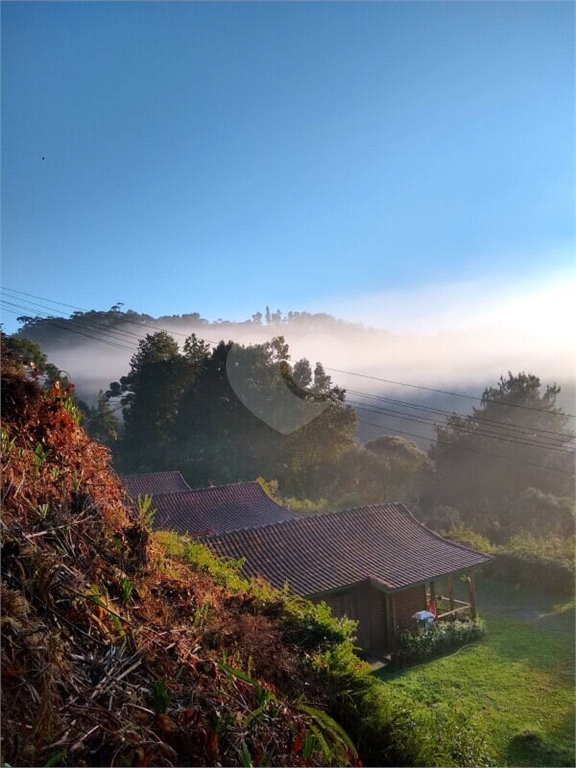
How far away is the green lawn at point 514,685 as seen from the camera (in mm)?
9078

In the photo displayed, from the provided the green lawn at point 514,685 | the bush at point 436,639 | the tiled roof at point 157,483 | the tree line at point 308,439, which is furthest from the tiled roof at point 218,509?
the tree line at point 308,439

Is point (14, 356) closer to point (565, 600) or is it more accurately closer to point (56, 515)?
point (56, 515)

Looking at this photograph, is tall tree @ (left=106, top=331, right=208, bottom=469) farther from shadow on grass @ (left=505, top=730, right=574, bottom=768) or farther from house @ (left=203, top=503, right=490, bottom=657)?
shadow on grass @ (left=505, top=730, right=574, bottom=768)

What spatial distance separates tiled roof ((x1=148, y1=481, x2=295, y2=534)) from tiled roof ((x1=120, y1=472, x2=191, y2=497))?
4.36 metres

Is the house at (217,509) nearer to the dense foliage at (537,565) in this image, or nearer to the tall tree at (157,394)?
the dense foliage at (537,565)

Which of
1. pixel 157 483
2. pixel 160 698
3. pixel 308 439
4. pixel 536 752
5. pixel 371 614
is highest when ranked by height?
pixel 160 698

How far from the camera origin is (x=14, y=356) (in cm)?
591

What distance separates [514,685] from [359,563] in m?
4.00

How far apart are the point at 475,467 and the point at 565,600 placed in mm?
16182

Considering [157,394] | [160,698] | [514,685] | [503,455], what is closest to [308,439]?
[157,394]

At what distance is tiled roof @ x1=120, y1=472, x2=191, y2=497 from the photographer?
25.3 meters

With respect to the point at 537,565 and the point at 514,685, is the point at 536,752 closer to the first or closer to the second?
the point at 514,685

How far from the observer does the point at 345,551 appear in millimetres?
14117

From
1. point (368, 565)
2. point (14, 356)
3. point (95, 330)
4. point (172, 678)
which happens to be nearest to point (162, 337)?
point (95, 330)
